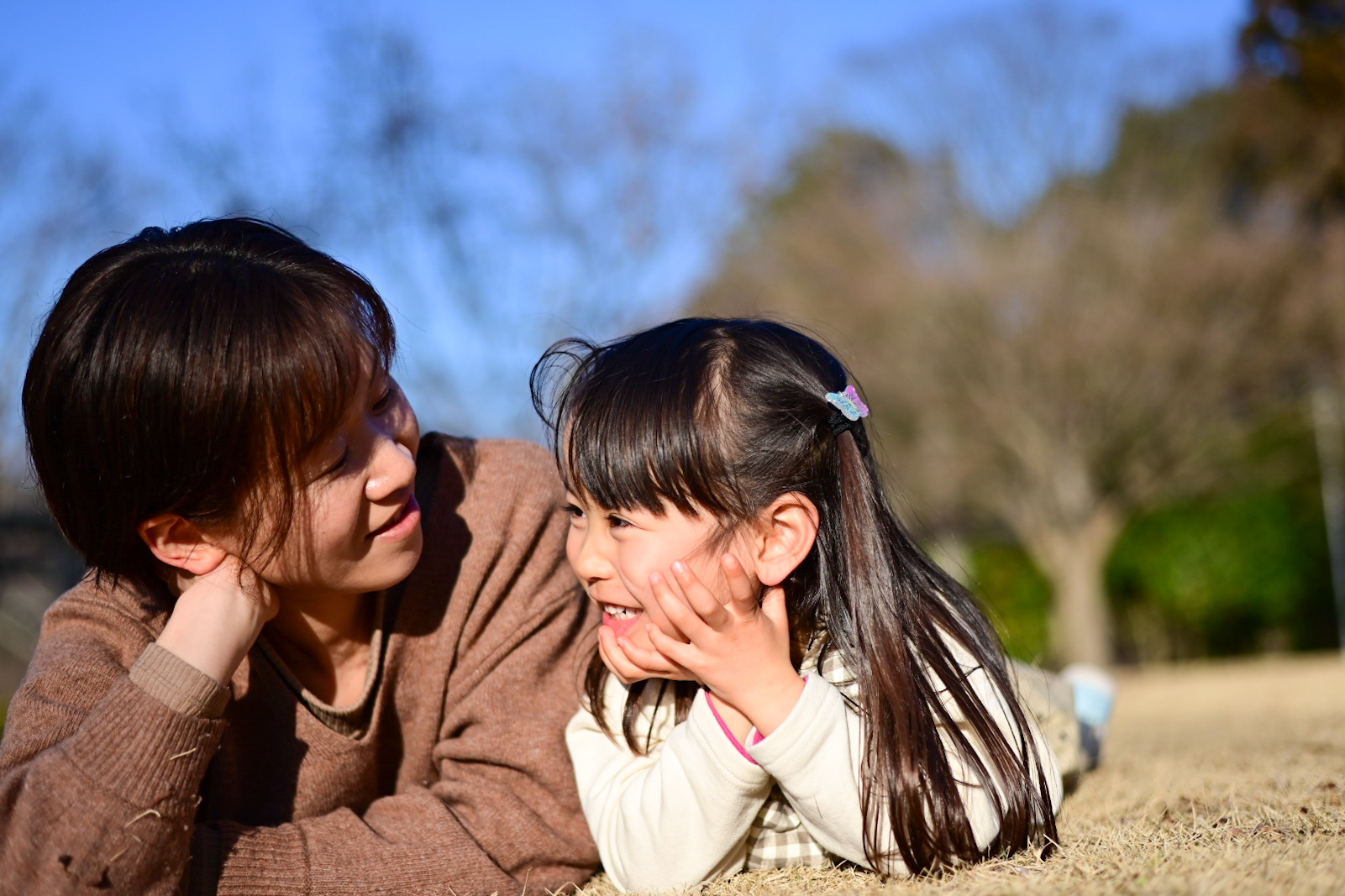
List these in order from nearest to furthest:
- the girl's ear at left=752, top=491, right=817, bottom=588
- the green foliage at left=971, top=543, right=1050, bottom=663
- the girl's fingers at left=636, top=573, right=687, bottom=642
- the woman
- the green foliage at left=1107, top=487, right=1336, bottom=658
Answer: the woman < the girl's fingers at left=636, top=573, right=687, bottom=642 < the girl's ear at left=752, top=491, right=817, bottom=588 < the green foliage at left=1107, top=487, right=1336, bottom=658 < the green foliage at left=971, top=543, right=1050, bottom=663

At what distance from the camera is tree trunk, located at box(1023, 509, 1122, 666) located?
1309 cm

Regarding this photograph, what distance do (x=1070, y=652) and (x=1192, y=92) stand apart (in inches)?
263

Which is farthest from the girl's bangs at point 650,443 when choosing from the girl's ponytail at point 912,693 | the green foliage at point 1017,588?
the green foliage at point 1017,588

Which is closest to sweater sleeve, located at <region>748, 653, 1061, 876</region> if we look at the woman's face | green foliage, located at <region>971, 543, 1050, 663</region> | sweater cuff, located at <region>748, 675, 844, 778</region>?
sweater cuff, located at <region>748, 675, 844, 778</region>

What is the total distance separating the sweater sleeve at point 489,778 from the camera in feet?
5.83

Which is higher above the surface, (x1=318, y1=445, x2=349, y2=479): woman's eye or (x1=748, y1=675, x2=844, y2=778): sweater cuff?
(x1=318, y1=445, x2=349, y2=479): woman's eye

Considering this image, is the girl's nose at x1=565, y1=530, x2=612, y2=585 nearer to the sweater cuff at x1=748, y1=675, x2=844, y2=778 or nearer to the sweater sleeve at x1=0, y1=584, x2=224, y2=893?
the sweater cuff at x1=748, y1=675, x2=844, y2=778

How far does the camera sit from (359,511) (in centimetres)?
192

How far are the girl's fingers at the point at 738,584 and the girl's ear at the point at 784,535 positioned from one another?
0.15 meters

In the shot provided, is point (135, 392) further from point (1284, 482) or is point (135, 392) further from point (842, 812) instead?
point (1284, 482)

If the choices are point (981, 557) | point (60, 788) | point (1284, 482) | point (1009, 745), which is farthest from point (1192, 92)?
point (60, 788)

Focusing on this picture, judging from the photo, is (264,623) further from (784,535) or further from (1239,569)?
(1239,569)

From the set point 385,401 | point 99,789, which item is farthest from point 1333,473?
point 99,789

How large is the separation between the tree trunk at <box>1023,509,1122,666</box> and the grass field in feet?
31.1
